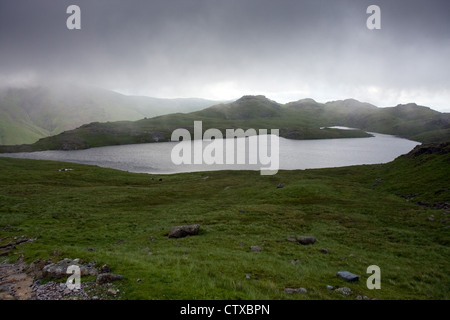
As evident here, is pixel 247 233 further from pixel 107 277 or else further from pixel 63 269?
pixel 63 269

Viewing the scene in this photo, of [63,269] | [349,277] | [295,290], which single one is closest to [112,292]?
[63,269]

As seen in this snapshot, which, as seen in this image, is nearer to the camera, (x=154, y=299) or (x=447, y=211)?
(x=154, y=299)

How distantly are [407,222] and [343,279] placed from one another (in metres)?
27.7

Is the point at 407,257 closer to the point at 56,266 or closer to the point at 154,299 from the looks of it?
the point at 154,299

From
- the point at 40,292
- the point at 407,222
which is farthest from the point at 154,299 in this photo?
the point at 407,222

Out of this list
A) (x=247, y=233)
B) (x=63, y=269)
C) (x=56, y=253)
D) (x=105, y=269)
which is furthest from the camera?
(x=247, y=233)

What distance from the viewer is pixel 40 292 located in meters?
13.4

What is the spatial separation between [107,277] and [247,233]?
21142 millimetres

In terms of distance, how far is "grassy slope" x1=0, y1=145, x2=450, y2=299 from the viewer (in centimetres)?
1589

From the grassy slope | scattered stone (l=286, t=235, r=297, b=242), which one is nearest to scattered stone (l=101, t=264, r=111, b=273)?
the grassy slope

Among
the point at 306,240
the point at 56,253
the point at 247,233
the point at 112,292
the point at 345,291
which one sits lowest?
the point at 247,233

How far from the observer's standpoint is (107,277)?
46.7 ft

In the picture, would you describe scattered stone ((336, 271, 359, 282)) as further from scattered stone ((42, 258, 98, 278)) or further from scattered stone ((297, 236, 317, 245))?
scattered stone ((42, 258, 98, 278))

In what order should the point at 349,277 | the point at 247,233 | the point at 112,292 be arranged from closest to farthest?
the point at 112,292
the point at 349,277
the point at 247,233
